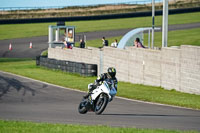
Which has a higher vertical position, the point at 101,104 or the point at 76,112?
the point at 101,104

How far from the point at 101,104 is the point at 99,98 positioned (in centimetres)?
21

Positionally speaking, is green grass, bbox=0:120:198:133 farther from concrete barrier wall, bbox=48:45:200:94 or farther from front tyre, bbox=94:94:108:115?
concrete barrier wall, bbox=48:45:200:94

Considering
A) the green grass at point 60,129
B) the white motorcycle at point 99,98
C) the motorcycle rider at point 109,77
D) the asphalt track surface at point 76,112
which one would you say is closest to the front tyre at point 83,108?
the white motorcycle at point 99,98

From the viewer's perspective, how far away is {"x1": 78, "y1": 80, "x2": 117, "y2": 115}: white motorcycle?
45.7 feet

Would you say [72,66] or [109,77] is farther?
[72,66]

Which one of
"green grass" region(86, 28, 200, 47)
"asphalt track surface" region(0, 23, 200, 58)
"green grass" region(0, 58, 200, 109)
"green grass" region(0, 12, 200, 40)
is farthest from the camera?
"green grass" region(0, 12, 200, 40)

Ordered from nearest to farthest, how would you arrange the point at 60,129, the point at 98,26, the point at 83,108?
1. the point at 60,129
2. the point at 83,108
3. the point at 98,26

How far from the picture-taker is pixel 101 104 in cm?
1423

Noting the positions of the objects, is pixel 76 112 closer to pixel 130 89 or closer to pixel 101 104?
pixel 101 104

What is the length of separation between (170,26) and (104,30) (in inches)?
342

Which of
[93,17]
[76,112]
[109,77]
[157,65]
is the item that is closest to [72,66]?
[157,65]

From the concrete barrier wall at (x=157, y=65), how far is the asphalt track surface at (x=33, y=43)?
1866cm

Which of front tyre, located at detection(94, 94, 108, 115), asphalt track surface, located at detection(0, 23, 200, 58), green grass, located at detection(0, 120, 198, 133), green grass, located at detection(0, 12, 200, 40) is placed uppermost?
green grass, located at detection(0, 12, 200, 40)

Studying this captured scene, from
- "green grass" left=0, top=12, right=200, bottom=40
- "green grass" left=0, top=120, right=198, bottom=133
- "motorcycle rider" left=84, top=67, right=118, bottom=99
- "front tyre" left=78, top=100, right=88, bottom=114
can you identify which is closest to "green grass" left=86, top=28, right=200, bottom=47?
"green grass" left=0, top=12, right=200, bottom=40
